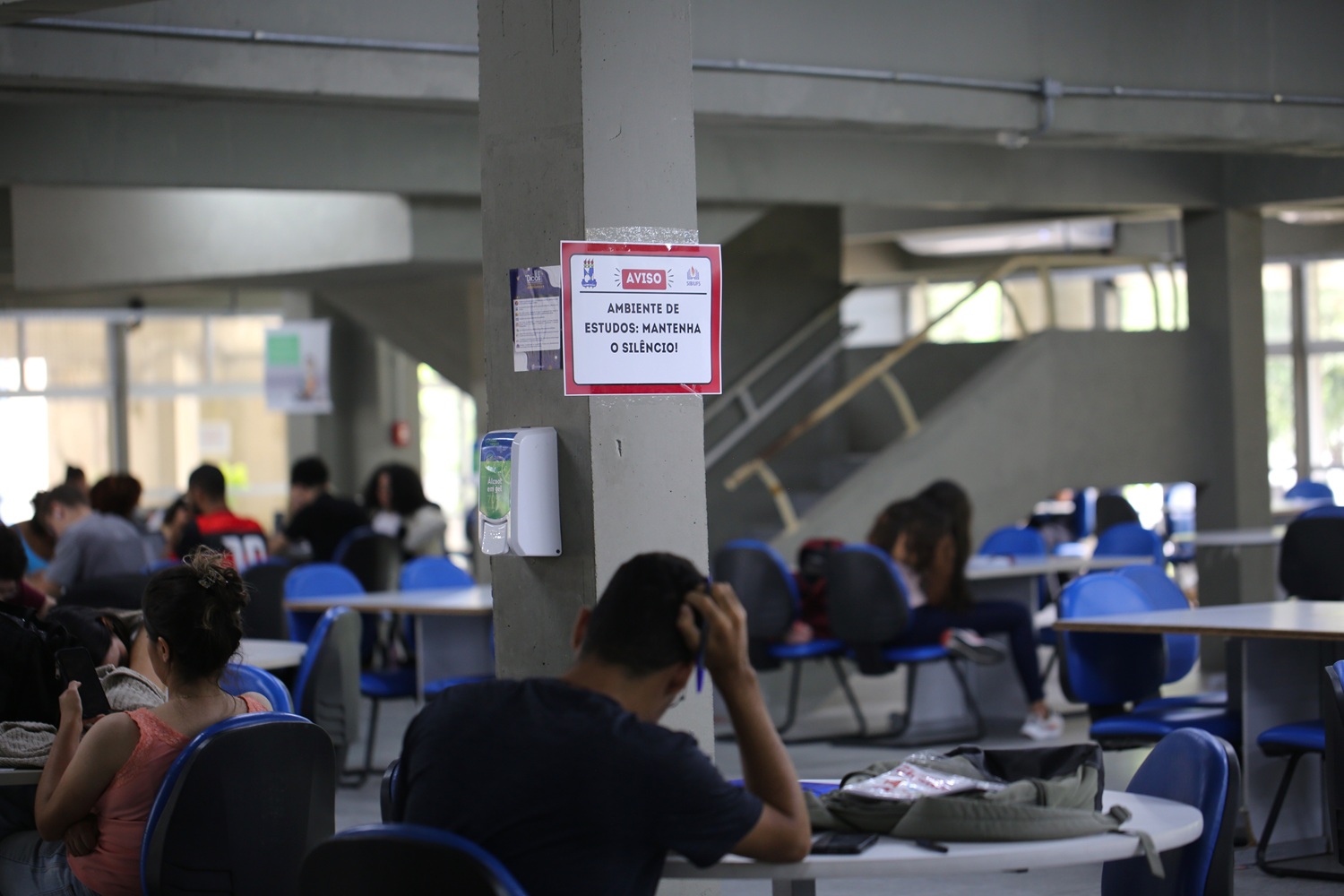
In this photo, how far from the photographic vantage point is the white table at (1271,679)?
4.69m

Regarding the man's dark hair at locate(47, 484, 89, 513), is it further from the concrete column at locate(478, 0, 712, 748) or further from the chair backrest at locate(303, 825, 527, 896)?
the chair backrest at locate(303, 825, 527, 896)

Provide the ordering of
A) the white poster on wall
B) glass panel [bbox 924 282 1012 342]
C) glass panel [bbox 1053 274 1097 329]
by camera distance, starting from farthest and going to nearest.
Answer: glass panel [bbox 924 282 1012 342] < glass panel [bbox 1053 274 1097 329] < the white poster on wall

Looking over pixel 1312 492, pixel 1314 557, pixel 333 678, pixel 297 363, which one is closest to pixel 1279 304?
pixel 1312 492

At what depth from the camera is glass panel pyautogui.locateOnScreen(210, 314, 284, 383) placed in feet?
58.7

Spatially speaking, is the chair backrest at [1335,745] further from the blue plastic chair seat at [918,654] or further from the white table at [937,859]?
the blue plastic chair seat at [918,654]

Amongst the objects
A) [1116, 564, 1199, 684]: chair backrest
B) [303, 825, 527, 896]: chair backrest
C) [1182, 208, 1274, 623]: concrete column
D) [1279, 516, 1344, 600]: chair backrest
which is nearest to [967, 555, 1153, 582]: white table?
[1279, 516, 1344, 600]: chair backrest

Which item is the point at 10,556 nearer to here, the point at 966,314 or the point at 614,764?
the point at 614,764

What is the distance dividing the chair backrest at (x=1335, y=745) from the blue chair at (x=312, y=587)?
4138 mm

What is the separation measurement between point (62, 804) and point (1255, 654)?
3.34 meters

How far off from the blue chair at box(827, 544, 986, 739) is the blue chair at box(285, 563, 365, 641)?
207 centimetres

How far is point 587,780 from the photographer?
6.75 ft

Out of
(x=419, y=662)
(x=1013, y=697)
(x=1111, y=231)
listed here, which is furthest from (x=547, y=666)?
(x=1111, y=231)

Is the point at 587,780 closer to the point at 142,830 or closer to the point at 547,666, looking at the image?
the point at 547,666

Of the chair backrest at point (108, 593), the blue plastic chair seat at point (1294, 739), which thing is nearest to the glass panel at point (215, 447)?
the chair backrest at point (108, 593)
